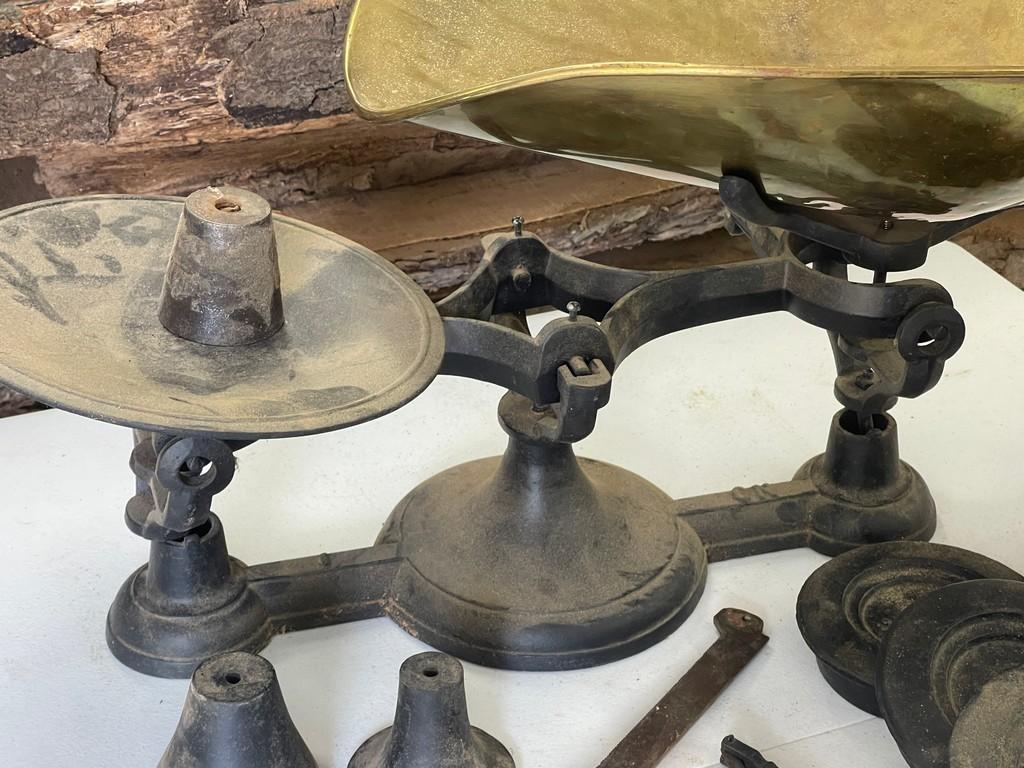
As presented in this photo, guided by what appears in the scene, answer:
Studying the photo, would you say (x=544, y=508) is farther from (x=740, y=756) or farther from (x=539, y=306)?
(x=740, y=756)

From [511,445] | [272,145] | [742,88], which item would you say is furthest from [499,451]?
[742,88]

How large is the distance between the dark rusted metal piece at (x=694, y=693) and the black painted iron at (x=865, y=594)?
6 centimetres

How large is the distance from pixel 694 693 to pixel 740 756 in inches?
4.0

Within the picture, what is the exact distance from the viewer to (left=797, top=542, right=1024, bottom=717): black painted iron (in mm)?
1295

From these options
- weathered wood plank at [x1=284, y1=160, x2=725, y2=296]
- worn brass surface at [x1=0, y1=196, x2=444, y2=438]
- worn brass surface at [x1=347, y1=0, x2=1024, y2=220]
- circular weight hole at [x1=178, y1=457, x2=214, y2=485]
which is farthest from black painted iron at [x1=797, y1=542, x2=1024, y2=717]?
weathered wood plank at [x1=284, y1=160, x2=725, y2=296]

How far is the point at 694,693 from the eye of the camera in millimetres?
1290

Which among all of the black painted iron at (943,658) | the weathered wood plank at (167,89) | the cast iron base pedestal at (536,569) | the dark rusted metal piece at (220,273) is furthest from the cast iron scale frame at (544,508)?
the weathered wood plank at (167,89)

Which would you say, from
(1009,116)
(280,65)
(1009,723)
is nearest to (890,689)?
(1009,723)

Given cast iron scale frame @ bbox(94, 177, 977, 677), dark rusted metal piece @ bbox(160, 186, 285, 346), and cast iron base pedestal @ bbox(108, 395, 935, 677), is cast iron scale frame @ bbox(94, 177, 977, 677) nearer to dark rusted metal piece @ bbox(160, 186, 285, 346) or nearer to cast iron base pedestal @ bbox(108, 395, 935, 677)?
cast iron base pedestal @ bbox(108, 395, 935, 677)

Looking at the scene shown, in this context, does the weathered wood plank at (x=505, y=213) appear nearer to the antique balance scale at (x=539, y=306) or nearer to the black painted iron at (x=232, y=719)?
the antique balance scale at (x=539, y=306)

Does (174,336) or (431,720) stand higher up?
(174,336)

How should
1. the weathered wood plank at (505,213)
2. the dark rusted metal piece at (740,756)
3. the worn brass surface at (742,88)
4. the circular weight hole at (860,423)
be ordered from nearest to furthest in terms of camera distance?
1. the worn brass surface at (742,88)
2. the dark rusted metal piece at (740,756)
3. the circular weight hole at (860,423)
4. the weathered wood plank at (505,213)

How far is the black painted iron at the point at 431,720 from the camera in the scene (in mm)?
1100

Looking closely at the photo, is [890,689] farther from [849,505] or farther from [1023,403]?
[1023,403]
